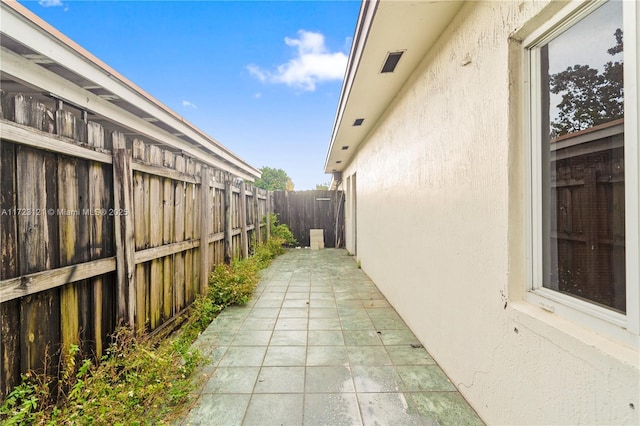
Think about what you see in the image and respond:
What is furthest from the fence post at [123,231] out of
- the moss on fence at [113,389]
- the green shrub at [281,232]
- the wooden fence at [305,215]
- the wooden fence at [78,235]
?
the wooden fence at [305,215]

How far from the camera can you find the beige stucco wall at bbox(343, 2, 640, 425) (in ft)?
3.43

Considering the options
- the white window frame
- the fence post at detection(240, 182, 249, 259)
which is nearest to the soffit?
the white window frame

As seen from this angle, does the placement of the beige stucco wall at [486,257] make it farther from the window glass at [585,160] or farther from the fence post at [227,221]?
the fence post at [227,221]

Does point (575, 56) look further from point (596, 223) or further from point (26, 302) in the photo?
point (26, 302)

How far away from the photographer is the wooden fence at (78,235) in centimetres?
137

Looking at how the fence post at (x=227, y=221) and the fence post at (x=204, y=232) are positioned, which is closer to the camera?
the fence post at (x=204, y=232)

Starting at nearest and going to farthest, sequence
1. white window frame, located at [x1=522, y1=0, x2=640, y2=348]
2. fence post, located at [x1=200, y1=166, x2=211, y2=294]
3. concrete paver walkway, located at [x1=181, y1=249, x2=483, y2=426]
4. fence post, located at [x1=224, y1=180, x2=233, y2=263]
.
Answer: white window frame, located at [x1=522, y1=0, x2=640, y2=348] < concrete paver walkway, located at [x1=181, y1=249, x2=483, y2=426] < fence post, located at [x1=200, y1=166, x2=211, y2=294] < fence post, located at [x1=224, y1=180, x2=233, y2=263]

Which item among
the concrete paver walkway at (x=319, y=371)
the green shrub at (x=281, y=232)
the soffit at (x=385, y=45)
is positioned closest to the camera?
the concrete paver walkway at (x=319, y=371)

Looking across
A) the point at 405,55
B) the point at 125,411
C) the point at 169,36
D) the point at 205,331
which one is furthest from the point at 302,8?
the point at 125,411

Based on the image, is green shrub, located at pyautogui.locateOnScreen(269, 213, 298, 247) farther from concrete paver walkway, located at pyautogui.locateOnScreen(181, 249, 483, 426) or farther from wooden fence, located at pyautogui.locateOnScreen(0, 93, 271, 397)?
wooden fence, located at pyautogui.locateOnScreen(0, 93, 271, 397)

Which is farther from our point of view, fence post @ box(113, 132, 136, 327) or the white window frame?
fence post @ box(113, 132, 136, 327)

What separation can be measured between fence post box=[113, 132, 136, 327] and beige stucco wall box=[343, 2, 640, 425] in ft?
8.41

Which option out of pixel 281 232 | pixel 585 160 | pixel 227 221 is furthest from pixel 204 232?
pixel 281 232

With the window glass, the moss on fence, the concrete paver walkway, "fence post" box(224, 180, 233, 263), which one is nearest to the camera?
the window glass
